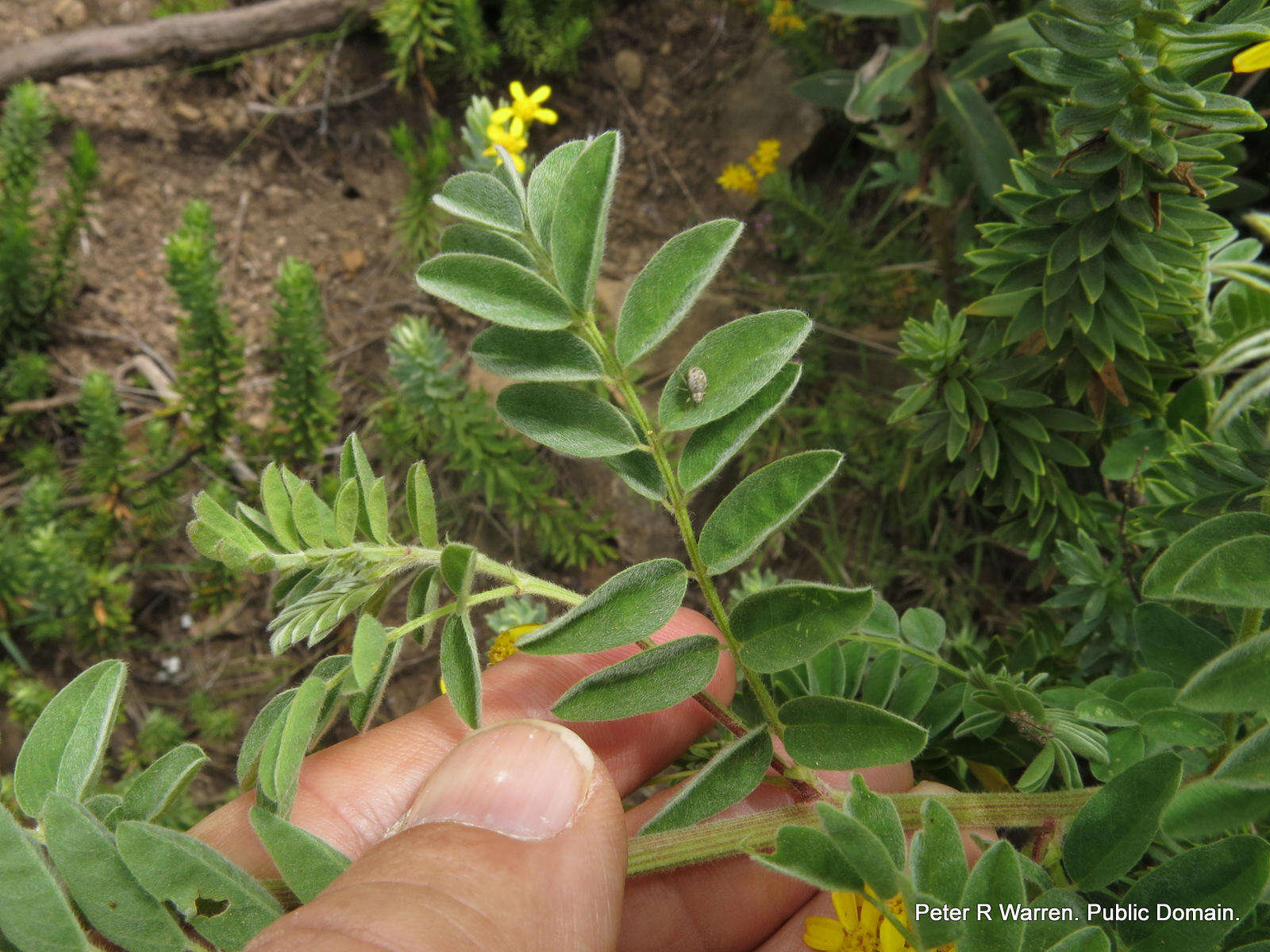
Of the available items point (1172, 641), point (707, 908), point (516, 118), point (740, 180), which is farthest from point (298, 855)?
point (740, 180)

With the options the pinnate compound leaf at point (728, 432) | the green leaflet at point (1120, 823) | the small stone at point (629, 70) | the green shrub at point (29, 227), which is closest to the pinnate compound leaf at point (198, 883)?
the pinnate compound leaf at point (728, 432)

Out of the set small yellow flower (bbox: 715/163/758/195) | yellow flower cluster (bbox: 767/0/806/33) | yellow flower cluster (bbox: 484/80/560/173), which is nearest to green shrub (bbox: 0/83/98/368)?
yellow flower cluster (bbox: 484/80/560/173)

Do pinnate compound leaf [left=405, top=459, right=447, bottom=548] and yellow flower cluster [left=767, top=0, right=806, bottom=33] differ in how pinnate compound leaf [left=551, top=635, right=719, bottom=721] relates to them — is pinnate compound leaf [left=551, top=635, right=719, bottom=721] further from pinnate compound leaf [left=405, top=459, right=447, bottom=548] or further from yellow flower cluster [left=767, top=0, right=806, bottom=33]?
yellow flower cluster [left=767, top=0, right=806, bottom=33]

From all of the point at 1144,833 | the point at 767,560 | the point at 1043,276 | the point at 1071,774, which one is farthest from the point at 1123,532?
the point at 767,560

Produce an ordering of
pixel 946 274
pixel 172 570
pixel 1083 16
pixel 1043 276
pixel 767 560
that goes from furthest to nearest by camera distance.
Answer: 1. pixel 172 570
2. pixel 767 560
3. pixel 946 274
4. pixel 1043 276
5. pixel 1083 16

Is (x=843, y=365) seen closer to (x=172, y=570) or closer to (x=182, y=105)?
(x=172, y=570)

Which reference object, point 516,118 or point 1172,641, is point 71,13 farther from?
point 1172,641
